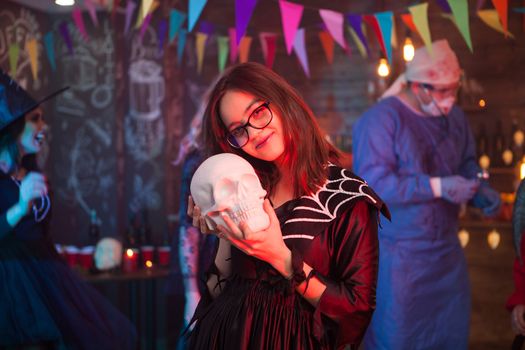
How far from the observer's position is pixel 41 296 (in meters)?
2.77

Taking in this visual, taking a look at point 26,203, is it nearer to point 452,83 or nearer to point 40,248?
point 40,248

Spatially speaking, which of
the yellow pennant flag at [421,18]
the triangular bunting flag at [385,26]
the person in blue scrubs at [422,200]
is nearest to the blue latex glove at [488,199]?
the person in blue scrubs at [422,200]

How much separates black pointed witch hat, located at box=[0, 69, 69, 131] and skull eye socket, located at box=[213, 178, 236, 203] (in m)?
1.60

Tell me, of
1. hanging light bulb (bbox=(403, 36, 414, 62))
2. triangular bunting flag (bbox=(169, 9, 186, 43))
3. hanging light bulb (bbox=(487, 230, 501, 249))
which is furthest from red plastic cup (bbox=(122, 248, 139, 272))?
hanging light bulb (bbox=(487, 230, 501, 249))

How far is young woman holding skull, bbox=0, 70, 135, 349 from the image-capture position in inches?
105

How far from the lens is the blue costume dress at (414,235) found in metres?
3.02

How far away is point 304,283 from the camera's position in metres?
1.48

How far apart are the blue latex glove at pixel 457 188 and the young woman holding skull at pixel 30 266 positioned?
66.8 inches

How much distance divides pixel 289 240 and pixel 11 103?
5.78 ft

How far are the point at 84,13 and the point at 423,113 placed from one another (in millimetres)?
3247

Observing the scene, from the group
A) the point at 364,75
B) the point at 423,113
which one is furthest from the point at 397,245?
the point at 364,75

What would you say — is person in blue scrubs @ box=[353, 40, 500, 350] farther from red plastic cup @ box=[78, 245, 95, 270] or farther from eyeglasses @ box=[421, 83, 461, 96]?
red plastic cup @ box=[78, 245, 95, 270]

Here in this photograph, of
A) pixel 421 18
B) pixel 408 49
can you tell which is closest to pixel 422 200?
pixel 421 18

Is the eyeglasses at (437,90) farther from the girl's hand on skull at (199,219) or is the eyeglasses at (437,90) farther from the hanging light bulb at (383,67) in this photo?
the girl's hand on skull at (199,219)
